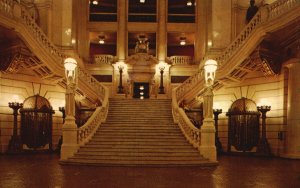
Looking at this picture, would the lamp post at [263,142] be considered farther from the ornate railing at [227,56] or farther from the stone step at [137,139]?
the stone step at [137,139]

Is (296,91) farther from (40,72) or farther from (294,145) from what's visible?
(40,72)

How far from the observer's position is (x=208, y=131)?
1145 centimetres

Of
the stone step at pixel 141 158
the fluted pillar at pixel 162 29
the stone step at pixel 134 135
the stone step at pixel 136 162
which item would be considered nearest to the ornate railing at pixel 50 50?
the stone step at pixel 134 135

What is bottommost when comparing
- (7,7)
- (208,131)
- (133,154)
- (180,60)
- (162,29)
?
(133,154)

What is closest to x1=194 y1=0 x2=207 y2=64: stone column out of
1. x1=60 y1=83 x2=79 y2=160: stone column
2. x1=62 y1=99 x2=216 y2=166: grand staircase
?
x1=62 y1=99 x2=216 y2=166: grand staircase

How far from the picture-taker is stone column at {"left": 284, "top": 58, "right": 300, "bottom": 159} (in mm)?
13070

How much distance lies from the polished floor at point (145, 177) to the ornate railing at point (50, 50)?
3.09 m

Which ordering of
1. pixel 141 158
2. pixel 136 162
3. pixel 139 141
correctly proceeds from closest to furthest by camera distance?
pixel 136 162, pixel 141 158, pixel 139 141

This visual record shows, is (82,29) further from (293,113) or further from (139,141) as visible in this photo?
(293,113)

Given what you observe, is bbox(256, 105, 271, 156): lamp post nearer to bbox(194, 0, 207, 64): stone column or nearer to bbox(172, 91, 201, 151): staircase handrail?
bbox(172, 91, 201, 151): staircase handrail

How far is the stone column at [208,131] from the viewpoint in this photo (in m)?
11.3

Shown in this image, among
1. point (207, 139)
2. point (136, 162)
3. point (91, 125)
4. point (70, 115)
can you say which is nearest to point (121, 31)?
point (91, 125)

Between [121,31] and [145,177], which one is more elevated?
[121,31]

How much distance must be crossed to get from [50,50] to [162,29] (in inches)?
377
